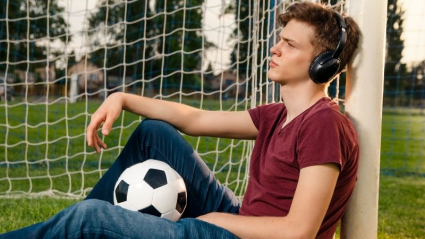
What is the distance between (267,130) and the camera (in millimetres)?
1860

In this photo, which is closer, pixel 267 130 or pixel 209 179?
pixel 267 130

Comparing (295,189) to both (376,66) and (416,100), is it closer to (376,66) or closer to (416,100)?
(376,66)

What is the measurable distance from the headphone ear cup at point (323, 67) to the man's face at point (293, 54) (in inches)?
1.3

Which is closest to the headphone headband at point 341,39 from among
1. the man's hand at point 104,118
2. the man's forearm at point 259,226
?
the man's forearm at point 259,226

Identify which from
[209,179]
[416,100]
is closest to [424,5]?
[209,179]

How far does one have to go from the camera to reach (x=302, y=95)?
1.71 m

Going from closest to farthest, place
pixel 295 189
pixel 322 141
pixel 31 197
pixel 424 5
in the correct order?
pixel 322 141 < pixel 295 189 < pixel 31 197 < pixel 424 5

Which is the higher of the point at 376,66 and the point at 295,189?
the point at 376,66

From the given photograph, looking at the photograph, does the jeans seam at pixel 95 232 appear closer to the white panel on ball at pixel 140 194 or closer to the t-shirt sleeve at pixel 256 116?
the white panel on ball at pixel 140 194

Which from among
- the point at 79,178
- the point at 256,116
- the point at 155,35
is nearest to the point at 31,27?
the point at 79,178

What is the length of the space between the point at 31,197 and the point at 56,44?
9.10 feet

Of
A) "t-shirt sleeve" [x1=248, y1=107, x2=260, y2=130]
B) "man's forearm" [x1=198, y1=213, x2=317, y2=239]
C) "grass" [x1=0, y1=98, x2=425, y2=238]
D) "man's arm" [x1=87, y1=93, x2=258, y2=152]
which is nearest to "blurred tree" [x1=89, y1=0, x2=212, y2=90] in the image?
"grass" [x1=0, y1=98, x2=425, y2=238]

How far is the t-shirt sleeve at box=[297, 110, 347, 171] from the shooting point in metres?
1.47

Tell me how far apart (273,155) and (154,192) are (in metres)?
0.48
